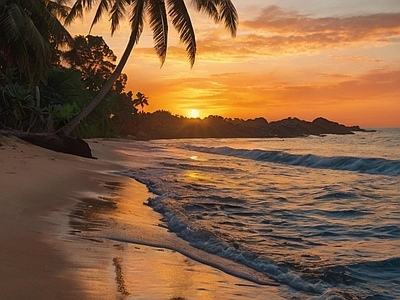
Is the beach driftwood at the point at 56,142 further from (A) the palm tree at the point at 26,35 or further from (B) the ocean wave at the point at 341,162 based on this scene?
(B) the ocean wave at the point at 341,162

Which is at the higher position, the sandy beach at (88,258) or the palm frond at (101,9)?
the palm frond at (101,9)

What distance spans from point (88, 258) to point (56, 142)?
46.3 feet

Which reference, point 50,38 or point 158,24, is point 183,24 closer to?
point 158,24

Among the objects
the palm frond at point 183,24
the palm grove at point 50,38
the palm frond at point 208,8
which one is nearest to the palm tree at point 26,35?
the palm grove at point 50,38

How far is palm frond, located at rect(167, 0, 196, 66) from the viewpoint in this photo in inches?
665

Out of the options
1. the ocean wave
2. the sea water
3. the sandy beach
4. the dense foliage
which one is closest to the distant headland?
the dense foliage

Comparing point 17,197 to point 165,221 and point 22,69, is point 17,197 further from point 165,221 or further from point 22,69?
point 22,69

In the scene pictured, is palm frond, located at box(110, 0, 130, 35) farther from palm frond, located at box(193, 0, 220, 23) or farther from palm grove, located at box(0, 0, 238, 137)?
palm frond, located at box(193, 0, 220, 23)

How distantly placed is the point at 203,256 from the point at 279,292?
1.29 m

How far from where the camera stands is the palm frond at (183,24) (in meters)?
16.9

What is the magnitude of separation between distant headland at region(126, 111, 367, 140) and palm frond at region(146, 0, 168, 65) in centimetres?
6888

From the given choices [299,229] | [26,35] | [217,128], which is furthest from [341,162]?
[217,128]

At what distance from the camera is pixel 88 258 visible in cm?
439

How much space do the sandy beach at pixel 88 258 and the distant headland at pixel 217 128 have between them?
78935 millimetres
